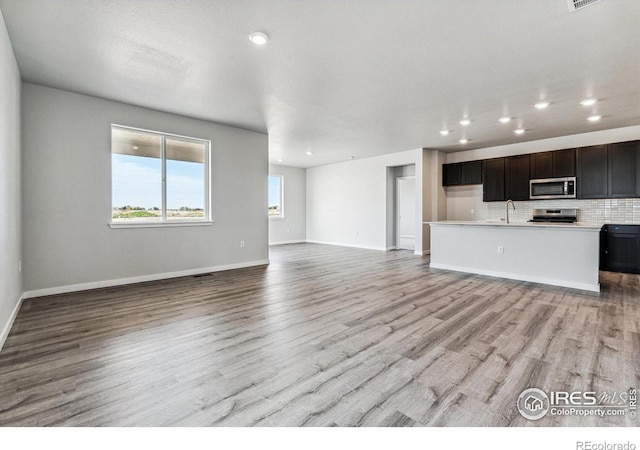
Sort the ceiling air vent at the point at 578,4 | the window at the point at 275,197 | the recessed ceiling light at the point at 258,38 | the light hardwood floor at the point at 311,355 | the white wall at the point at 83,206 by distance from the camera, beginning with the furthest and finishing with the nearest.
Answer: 1. the window at the point at 275,197
2. the white wall at the point at 83,206
3. the recessed ceiling light at the point at 258,38
4. the ceiling air vent at the point at 578,4
5. the light hardwood floor at the point at 311,355

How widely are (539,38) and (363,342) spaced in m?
3.14

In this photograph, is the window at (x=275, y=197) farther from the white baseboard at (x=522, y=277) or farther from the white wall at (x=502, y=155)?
the white baseboard at (x=522, y=277)

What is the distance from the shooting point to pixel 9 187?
2926 mm

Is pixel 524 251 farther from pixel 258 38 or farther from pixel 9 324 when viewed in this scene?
pixel 9 324

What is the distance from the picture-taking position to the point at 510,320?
9.97 ft

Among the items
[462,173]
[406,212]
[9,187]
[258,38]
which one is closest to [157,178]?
[9,187]

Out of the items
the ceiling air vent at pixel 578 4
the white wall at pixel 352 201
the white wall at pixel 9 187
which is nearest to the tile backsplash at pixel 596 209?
the white wall at pixel 352 201

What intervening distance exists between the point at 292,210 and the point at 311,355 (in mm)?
8287

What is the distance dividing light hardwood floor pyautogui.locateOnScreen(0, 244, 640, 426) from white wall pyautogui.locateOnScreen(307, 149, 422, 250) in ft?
15.1

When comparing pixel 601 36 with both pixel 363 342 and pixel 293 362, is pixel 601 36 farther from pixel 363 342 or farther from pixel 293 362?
pixel 293 362

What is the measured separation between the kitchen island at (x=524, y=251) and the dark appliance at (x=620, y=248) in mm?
2051

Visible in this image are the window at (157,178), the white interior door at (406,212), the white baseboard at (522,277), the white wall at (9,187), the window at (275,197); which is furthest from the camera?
the window at (275,197)

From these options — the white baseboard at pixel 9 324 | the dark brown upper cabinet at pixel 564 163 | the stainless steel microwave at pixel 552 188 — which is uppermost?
the dark brown upper cabinet at pixel 564 163

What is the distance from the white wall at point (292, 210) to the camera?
995 centimetres
